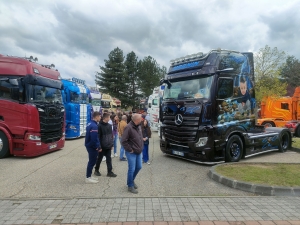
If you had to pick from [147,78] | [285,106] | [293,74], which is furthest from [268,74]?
[293,74]

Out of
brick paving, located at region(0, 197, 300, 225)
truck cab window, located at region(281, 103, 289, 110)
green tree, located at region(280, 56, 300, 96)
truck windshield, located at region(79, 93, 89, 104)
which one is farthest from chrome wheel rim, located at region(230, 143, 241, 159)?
green tree, located at region(280, 56, 300, 96)

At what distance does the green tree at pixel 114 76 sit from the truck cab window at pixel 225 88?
43300 millimetres

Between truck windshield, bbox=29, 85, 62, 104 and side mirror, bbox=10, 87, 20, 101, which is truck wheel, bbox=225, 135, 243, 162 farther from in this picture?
side mirror, bbox=10, 87, 20, 101

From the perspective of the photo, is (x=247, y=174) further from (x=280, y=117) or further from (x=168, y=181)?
(x=280, y=117)

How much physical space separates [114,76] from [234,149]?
4458cm

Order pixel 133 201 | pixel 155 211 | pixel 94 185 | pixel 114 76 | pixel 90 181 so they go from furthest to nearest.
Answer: pixel 114 76, pixel 90 181, pixel 94 185, pixel 133 201, pixel 155 211

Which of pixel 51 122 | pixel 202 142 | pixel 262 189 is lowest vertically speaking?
pixel 262 189

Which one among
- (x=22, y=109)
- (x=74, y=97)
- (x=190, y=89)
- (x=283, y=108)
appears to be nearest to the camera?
(x=190, y=89)

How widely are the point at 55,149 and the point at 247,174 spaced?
25.6 ft

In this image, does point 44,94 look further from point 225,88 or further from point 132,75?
point 132,75

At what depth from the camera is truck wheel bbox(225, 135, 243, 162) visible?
7.88 meters

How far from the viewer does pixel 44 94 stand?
9.48m

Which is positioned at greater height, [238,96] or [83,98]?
[83,98]

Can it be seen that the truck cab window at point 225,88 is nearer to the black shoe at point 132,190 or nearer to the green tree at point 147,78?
the black shoe at point 132,190
